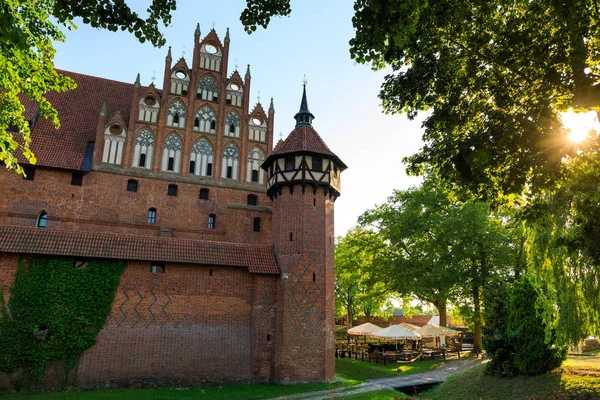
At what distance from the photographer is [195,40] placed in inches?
893

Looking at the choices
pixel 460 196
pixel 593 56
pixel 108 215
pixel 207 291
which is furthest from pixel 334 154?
pixel 593 56

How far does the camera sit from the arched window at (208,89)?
2197cm

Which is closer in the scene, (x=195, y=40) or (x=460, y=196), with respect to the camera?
(x=460, y=196)

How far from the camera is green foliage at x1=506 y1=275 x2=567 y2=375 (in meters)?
12.8

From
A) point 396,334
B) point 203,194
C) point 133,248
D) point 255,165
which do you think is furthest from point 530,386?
point 203,194

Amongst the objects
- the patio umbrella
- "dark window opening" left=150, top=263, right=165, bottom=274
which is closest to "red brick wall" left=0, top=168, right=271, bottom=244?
"dark window opening" left=150, top=263, right=165, bottom=274

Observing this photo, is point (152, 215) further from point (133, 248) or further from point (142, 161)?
point (133, 248)

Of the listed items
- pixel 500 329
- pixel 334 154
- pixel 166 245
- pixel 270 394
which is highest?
pixel 334 154

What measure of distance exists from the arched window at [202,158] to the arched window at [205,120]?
64 centimetres

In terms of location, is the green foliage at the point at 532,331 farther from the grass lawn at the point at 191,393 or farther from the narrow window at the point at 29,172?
the narrow window at the point at 29,172

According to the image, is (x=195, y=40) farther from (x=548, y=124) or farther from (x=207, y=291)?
(x=548, y=124)

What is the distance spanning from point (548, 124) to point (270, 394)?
39.3ft

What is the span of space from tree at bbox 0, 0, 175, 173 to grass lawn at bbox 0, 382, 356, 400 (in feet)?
25.7

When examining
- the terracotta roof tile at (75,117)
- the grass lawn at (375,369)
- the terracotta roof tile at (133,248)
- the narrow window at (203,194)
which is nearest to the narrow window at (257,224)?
the narrow window at (203,194)
